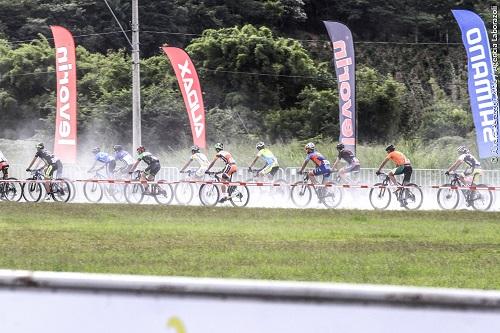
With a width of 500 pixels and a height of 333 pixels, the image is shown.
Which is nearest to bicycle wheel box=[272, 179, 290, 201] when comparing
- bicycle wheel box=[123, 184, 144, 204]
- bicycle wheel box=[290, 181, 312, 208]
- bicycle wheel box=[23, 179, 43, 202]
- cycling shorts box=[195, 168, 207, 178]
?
bicycle wheel box=[290, 181, 312, 208]

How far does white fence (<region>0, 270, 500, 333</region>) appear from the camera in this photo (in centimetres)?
348

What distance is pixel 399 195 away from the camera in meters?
24.7

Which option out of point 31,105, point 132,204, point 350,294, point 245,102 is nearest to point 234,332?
point 350,294

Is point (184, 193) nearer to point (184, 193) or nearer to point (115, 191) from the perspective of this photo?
point (184, 193)

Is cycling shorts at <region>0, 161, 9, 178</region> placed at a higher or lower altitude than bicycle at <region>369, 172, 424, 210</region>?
higher

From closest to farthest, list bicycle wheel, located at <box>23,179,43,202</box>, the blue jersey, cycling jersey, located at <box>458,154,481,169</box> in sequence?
cycling jersey, located at <box>458,154,481,169</box>
bicycle wheel, located at <box>23,179,43,202</box>
the blue jersey

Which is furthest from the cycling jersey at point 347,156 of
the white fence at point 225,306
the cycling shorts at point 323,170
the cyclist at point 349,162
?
the white fence at point 225,306

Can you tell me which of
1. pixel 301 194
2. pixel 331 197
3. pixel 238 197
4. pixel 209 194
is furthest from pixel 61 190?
pixel 331 197

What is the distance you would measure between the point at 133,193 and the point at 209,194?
2610 millimetres

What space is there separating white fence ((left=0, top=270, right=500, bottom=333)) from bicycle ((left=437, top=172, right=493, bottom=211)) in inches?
849

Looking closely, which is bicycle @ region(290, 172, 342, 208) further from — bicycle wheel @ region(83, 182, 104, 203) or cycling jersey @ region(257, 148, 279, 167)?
bicycle wheel @ region(83, 182, 104, 203)

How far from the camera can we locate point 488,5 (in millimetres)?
53875

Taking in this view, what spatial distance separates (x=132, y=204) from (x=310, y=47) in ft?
108

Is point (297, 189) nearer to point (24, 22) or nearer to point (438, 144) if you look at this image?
point (438, 144)
